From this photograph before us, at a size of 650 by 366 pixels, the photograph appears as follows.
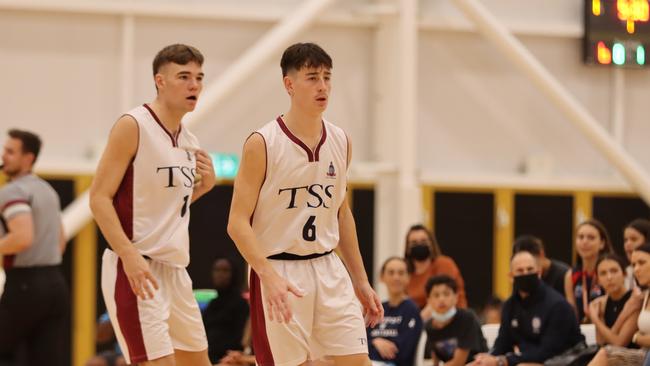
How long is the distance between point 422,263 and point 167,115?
4.48 meters

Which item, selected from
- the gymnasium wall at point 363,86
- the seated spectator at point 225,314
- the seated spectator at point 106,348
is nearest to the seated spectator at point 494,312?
the gymnasium wall at point 363,86

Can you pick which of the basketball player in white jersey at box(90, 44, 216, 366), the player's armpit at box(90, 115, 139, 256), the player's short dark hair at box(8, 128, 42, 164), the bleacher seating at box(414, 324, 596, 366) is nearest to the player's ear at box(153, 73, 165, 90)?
the basketball player in white jersey at box(90, 44, 216, 366)

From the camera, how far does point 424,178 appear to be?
14.2m

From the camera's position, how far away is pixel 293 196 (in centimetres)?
509

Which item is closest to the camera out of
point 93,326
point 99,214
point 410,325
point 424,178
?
point 99,214

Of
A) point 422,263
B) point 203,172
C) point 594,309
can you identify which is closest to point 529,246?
point 594,309

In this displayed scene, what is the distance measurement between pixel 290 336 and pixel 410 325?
141 inches

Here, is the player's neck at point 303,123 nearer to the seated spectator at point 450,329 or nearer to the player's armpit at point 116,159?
the player's armpit at point 116,159

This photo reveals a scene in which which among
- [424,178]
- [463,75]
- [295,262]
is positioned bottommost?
[295,262]

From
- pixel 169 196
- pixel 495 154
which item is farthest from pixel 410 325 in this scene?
pixel 495 154

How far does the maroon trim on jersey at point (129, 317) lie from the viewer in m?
5.36

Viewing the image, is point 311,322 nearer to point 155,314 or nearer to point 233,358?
point 155,314

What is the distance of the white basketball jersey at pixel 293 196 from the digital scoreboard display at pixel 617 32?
936 centimetres

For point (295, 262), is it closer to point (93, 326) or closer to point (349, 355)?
point (349, 355)
